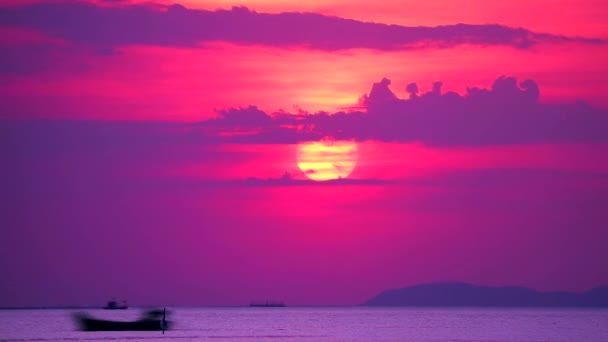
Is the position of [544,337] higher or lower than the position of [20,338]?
lower

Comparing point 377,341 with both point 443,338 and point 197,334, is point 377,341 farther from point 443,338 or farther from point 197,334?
point 197,334

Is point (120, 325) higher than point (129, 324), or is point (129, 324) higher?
point (120, 325)

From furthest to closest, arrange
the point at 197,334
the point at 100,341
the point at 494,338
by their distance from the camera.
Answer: the point at 197,334 < the point at 494,338 < the point at 100,341

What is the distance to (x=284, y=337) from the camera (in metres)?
132

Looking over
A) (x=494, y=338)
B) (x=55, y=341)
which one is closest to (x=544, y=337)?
(x=494, y=338)

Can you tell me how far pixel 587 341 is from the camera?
125812 mm

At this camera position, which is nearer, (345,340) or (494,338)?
(345,340)

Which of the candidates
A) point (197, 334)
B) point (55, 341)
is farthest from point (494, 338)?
point (55, 341)

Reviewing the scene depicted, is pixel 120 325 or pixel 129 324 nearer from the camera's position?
pixel 129 324

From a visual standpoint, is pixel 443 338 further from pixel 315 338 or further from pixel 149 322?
pixel 149 322

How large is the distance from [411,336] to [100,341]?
38.4 m

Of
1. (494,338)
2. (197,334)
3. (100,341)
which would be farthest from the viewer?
(197,334)

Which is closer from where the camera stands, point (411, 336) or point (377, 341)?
point (377, 341)

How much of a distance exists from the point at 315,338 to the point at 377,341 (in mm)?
8932
